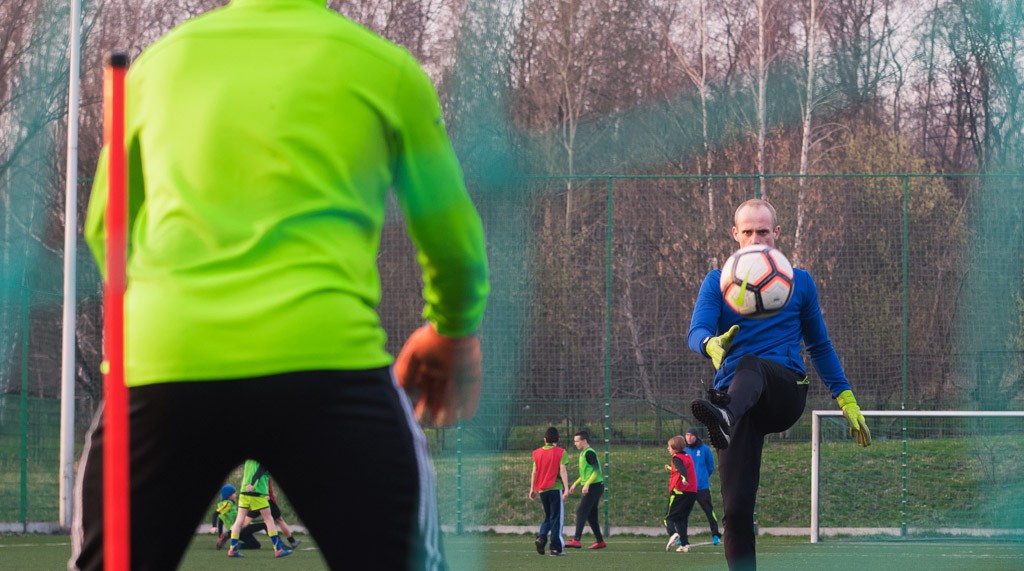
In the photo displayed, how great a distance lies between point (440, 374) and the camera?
2.33 meters

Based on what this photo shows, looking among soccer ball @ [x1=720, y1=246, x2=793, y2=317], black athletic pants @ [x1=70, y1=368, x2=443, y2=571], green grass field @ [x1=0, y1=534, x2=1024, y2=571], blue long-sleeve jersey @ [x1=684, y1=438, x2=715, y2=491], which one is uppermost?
soccer ball @ [x1=720, y1=246, x2=793, y2=317]

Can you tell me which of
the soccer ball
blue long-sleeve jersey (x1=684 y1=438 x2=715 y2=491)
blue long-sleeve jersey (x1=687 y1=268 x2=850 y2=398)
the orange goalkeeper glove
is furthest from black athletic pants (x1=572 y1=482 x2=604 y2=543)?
the orange goalkeeper glove

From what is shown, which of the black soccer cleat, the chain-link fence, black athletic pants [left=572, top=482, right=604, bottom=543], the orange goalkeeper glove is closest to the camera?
the orange goalkeeper glove

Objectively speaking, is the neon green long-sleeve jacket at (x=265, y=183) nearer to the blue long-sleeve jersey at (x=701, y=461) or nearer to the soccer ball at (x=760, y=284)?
the soccer ball at (x=760, y=284)

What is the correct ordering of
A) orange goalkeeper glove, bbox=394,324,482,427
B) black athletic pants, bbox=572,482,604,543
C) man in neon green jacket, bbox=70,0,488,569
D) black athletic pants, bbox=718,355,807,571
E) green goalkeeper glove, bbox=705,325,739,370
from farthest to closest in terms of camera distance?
1. black athletic pants, bbox=572,482,604,543
2. green goalkeeper glove, bbox=705,325,739,370
3. black athletic pants, bbox=718,355,807,571
4. orange goalkeeper glove, bbox=394,324,482,427
5. man in neon green jacket, bbox=70,0,488,569

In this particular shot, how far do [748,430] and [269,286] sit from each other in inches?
147

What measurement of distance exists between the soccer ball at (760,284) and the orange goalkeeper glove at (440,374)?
342cm

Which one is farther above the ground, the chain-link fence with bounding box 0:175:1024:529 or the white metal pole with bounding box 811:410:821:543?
the chain-link fence with bounding box 0:175:1024:529

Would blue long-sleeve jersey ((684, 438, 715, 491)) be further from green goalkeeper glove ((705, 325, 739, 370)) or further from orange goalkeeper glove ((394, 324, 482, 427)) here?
orange goalkeeper glove ((394, 324, 482, 427))

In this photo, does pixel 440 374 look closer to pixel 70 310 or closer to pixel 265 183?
pixel 265 183

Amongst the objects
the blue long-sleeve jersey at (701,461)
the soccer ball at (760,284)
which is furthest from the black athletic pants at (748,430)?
the blue long-sleeve jersey at (701,461)

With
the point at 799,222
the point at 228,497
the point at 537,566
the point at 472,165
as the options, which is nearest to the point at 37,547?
the point at 228,497

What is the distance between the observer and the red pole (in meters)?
1.74

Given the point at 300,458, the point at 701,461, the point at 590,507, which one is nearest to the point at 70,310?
the point at 590,507
